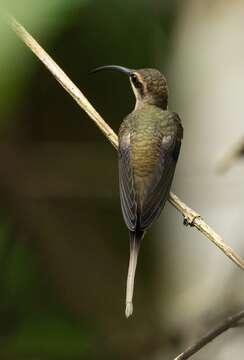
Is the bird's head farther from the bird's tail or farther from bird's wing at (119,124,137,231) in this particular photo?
the bird's tail

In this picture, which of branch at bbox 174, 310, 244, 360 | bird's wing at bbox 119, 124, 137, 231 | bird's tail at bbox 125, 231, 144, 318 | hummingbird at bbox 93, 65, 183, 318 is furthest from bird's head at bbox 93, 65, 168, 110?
branch at bbox 174, 310, 244, 360

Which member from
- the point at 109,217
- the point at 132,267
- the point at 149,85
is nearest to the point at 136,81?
the point at 149,85

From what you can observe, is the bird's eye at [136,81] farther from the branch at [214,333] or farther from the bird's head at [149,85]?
the branch at [214,333]

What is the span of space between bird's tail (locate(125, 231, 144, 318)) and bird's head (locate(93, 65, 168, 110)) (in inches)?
14.1

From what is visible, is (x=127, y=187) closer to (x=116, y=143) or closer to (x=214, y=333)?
(x=116, y=143)

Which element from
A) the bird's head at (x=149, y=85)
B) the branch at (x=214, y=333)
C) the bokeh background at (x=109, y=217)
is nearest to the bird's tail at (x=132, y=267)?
the branch at (x=214, y=333)

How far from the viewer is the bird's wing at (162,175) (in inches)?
41.4

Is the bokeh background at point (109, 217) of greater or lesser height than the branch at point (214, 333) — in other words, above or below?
below

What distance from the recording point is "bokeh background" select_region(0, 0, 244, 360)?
240 centimetres

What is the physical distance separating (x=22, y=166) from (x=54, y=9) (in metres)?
2.24

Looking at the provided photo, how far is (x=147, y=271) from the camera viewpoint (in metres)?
3.62

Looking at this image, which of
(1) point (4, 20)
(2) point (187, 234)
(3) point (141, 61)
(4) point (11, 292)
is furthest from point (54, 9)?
(2) point (187, 234)

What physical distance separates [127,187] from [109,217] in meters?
2.25

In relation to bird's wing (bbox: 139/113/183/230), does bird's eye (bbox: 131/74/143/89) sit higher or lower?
higher
